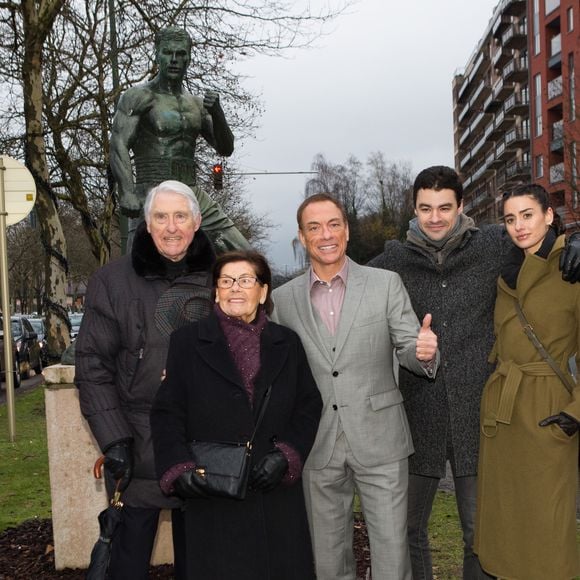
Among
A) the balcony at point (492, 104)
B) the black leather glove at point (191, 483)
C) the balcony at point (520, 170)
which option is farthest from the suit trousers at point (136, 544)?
the balcony at point (492, 104)

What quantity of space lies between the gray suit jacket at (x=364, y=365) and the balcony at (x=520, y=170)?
193ft

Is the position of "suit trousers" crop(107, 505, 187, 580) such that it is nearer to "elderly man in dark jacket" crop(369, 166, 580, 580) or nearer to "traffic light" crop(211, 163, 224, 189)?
"elderly man in dark jacket" crop(369, 166, 580, 580)

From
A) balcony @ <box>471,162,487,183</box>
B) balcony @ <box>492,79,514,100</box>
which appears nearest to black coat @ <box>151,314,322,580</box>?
balcony @ <box>492,79,514,100</box>

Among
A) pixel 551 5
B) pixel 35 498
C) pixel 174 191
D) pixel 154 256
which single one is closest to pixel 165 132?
pixel 174 191

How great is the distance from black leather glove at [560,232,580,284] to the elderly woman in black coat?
1.18 m

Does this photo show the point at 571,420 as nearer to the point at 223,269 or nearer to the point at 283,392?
the point at 283,392

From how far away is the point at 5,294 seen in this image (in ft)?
31.4

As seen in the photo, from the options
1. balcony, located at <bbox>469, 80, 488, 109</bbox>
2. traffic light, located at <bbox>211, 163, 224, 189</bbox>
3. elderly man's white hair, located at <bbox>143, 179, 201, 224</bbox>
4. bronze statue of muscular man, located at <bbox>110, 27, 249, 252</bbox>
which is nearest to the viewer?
elderly man's white hair, located at <bbox>143, 179, 201, 224</bbox>

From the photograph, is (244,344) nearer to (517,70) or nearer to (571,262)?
(571,262)

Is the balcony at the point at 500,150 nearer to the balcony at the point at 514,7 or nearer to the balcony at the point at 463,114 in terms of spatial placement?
the balcony at the point at 514,7

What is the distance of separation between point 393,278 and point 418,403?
679 mm

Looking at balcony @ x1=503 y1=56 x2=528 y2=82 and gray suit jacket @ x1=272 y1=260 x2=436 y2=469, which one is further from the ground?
balcony @ x1=503 y1=56 x2=528 y2=82

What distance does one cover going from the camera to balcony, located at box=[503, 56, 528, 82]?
2630 inches

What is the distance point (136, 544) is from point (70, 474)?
1.58 metres
